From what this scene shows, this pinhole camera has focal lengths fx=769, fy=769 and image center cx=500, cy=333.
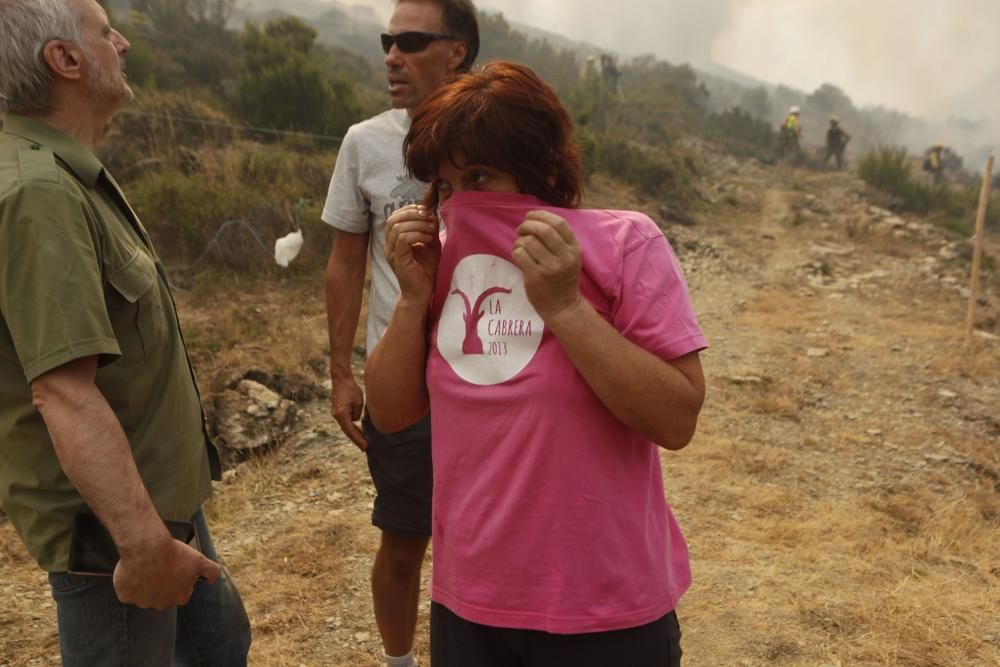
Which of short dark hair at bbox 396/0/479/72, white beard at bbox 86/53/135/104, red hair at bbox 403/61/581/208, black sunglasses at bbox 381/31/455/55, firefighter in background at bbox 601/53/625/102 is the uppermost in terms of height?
firefighter in background at bbox 601/53/625/102

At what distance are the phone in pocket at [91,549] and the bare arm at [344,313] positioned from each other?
90 cm

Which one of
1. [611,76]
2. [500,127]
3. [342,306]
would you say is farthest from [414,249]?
[611,76]

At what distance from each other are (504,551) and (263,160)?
7367 millimetres

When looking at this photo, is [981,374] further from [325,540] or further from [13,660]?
[13,660]

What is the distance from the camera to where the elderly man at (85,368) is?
3.76 ft

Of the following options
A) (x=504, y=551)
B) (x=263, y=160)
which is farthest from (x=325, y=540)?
(x=263, y=160)

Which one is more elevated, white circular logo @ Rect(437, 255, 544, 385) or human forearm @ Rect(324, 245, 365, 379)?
white circular logo @ Rect(437, 255, 544, 385)

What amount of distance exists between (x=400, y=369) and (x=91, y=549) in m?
0.58

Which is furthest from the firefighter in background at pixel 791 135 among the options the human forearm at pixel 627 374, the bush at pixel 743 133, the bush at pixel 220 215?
the human forearm at pixel 627 374

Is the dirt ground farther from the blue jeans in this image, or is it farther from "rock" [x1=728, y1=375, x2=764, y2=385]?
the blue jeans

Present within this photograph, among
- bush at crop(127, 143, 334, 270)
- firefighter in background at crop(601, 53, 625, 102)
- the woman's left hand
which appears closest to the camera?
the woman's left hand

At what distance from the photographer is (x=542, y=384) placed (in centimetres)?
111

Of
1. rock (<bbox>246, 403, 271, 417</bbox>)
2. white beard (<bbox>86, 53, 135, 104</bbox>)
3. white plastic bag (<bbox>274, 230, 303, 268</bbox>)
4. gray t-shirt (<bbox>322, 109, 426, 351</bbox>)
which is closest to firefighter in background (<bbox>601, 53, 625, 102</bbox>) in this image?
white plastic bag (<bbox>274, 230, 303, 268</bbox>)

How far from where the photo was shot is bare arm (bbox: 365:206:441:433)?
122 centimetres
